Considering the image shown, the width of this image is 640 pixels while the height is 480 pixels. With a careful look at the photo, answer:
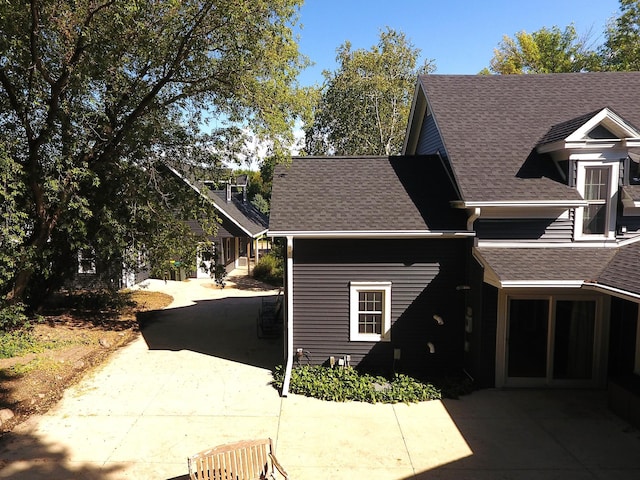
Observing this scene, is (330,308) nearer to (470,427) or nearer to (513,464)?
(470,427)

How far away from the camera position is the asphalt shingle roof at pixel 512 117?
10.1 metres

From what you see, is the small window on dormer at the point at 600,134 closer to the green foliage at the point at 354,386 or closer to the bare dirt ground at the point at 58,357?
the green foliage at the point at 354,386

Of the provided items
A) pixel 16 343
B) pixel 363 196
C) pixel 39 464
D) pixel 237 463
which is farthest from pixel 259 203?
pixel 237 463

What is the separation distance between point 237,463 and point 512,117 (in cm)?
1149

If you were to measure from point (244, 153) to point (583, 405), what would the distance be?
12.2 m

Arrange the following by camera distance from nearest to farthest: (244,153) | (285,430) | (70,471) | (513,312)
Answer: (70,471)
(285,430)
(513,312)
(244,153)

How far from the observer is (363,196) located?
11430 mm

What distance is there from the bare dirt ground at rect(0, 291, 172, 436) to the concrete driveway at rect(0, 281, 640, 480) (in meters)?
0.50

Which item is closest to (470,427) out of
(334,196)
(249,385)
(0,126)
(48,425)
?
A: (249,385)

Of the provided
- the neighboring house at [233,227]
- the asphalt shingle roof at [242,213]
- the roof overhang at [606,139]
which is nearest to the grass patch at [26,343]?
the neighboring house at [233,227]

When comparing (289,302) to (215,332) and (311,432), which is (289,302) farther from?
(215,332)

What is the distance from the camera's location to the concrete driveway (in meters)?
6.82

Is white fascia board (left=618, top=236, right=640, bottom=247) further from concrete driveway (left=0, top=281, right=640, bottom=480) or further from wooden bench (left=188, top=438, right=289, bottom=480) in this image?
wooden bench (left=188, top=438, right=289, bottom=480)

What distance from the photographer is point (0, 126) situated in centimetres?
1242
